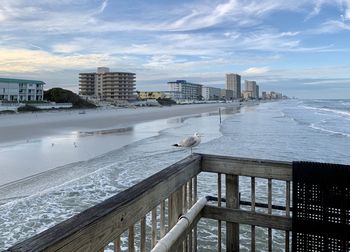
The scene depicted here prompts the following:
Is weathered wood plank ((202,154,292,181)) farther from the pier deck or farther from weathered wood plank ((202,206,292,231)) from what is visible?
weathered wood plank ((202,206,292,231))

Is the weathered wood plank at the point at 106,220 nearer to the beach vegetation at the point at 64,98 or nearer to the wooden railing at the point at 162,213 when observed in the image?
the wooden railing at the point at 162,213

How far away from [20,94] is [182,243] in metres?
83.3

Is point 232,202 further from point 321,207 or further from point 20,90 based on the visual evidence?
point 20,90

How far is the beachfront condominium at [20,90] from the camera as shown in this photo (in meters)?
74.5

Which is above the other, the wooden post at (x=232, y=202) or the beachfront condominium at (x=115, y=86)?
the beachfront condominium at (x=115, y=86)

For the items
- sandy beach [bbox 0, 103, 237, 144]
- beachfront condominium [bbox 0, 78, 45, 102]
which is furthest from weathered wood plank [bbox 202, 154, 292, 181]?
beachfront condominium [bbox 0, 78, 45, 102]

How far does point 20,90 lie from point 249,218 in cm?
8321

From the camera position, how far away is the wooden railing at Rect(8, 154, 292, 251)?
1.54 meters

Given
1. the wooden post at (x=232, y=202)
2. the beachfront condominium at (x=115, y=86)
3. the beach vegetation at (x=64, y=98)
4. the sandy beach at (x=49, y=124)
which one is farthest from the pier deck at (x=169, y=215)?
the beachfront condominium at (x=115, y=86)

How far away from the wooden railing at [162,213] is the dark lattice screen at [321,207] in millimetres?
174

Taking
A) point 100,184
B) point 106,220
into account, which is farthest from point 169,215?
point 100,184

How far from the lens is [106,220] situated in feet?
5.79

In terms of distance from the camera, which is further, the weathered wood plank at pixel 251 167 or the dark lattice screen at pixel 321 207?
the weathered wood plank at pixel 251 167

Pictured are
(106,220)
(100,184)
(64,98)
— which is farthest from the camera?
(64,98)
